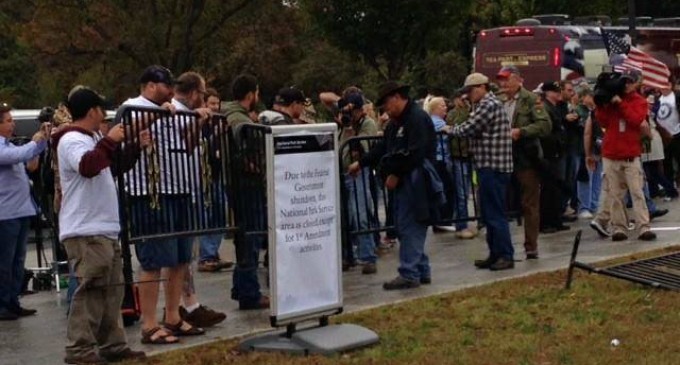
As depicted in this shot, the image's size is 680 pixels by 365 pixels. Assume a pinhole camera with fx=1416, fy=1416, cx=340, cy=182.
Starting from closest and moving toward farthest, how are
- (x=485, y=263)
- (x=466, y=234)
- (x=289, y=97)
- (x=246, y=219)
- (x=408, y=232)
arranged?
1. (x=246, y=219)
2. (x=408, y=232)
3. (x=289, y=97)
4. (x=485, y=263)
5. (x=466, y=234)

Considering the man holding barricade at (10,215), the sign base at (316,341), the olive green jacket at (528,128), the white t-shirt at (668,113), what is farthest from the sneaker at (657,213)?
the sign base at (316,341)

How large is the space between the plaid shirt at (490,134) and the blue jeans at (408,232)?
1218mm

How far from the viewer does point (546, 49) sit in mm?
31422

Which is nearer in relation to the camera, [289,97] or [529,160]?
[289,97]

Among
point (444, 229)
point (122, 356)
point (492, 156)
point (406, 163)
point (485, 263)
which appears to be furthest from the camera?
point (444, 229)

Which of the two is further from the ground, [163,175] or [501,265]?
[163,175]

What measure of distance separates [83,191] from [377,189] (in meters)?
6.52

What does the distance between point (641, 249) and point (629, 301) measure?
3878mm

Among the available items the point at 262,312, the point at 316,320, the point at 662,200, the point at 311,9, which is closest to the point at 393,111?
the point at 262,312

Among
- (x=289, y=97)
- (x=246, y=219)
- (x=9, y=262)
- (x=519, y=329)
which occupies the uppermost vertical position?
(x=289, y=97)

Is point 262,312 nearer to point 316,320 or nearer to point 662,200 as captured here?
point 316,320

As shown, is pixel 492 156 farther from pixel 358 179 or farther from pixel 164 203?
pixel 164 203

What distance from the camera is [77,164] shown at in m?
8.90

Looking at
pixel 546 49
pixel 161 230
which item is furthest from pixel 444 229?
pixel 546 49
